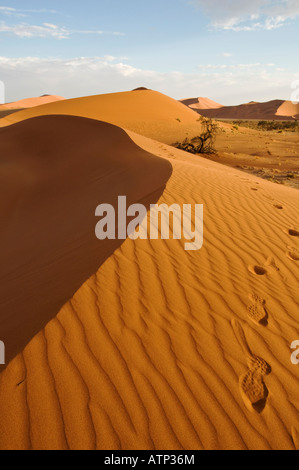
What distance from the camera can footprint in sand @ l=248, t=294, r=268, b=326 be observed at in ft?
9.14

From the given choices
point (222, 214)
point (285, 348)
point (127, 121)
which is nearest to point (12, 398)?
point (285, 348)

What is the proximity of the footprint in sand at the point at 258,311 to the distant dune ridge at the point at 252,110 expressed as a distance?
74.0 metres

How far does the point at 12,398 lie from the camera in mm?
1966

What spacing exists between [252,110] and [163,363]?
9425 centimetres

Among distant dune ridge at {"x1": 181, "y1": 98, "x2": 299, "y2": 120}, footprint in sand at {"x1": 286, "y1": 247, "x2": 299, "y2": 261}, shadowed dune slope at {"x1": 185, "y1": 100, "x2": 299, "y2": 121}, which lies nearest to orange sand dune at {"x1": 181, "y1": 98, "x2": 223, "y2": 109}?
distant dune ridge at {"x1": 181, "y1": 98, "x2": 299, "y2": 120}

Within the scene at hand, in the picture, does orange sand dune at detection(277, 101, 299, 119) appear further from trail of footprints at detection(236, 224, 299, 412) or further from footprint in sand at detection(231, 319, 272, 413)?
footprint in sand at detection(231, 319, 272, 413)

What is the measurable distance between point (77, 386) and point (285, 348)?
5.56 ft

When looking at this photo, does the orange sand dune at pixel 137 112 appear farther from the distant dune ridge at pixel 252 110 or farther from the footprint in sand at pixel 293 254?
the distant dune ridge at pixel 252 110

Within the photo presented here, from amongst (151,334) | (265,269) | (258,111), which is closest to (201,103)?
(258,111)

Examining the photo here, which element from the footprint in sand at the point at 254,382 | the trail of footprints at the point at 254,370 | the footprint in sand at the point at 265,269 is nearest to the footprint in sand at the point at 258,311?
the trail of footprints at the point at 254,370

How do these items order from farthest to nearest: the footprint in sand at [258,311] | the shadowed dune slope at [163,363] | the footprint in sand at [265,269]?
the footprint in sand at [265,269] → the footprint in sand at [258,311] → the shadowed dune slope at [163,363]

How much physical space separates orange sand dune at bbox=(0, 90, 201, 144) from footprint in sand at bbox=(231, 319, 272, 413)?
19400 millimetres

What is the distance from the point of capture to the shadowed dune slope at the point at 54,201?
9.53ft

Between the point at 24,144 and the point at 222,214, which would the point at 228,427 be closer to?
the point at 222,214
